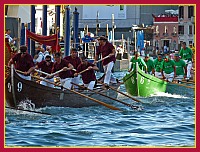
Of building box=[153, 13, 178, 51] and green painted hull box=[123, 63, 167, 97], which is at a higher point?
building box=[153, 13, 178, 51]

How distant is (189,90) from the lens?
18.1 meters

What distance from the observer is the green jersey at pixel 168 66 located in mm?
18391

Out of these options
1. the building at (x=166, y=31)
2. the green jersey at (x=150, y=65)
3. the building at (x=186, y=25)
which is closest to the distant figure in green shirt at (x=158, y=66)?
the green jersey at (x=150, y=65)

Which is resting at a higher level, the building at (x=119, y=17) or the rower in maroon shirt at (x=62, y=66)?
the building at (x=119, y=17)

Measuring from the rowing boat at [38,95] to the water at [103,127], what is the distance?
0.45ft

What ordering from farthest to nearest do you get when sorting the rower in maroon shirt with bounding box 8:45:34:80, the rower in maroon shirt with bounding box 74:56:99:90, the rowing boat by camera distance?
1. the rower in maroon shirt with bounding box 74:56:99:90
2. the rower in maroon shirt with bounding box 8:45:34:80
3. the rowing boat

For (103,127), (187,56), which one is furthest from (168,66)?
(103,127)

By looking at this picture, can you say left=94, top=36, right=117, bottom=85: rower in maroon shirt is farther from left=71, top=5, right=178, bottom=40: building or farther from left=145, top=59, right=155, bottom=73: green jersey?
left=71, top=5, right=178, bottom=40: building

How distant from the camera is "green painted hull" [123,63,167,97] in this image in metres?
17.0

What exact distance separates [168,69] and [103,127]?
6955mm

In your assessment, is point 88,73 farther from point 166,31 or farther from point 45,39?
point 166,31

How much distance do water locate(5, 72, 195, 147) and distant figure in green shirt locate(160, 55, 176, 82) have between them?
10.1ft

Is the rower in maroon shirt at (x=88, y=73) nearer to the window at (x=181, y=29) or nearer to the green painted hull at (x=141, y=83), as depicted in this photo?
the green painted hull at (x=141, y=83)

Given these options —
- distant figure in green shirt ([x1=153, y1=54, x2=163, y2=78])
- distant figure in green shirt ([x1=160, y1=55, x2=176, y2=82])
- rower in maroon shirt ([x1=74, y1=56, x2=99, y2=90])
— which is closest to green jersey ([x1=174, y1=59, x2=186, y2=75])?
distant figure in green shirt ([x1=160, y1=55, x2=176, y2=82])
